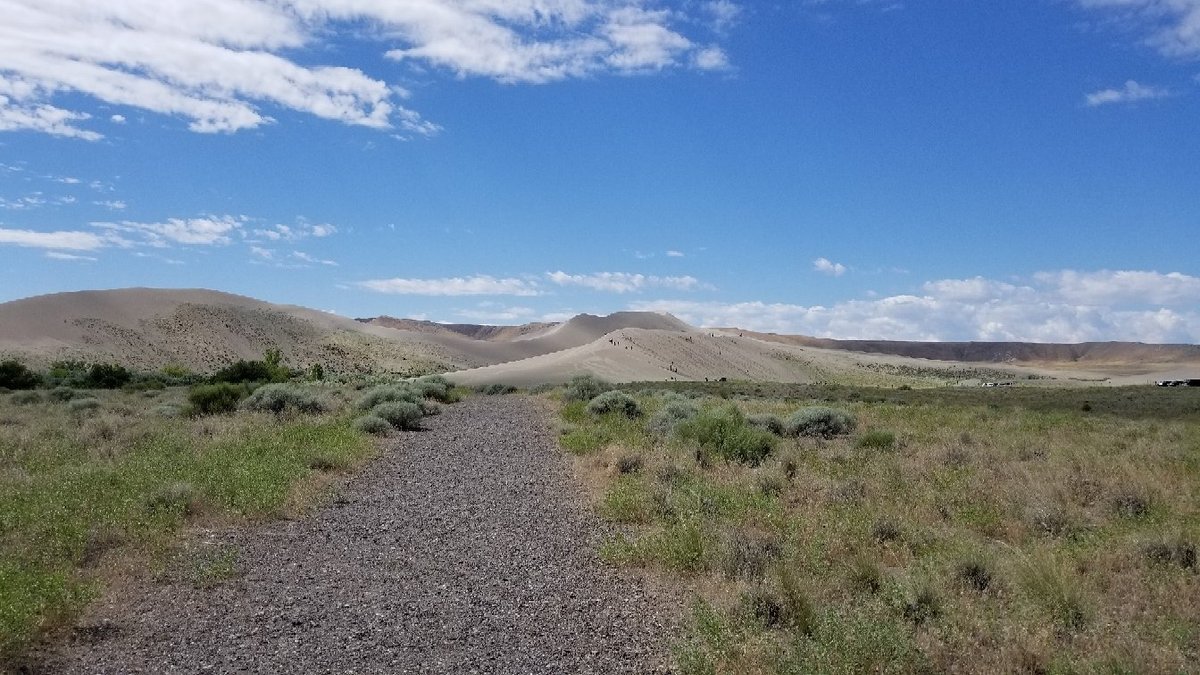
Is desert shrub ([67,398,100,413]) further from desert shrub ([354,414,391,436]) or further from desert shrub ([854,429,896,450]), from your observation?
desert shrub ([854,429,896,450])

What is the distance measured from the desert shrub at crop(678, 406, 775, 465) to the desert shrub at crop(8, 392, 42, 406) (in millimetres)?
24856

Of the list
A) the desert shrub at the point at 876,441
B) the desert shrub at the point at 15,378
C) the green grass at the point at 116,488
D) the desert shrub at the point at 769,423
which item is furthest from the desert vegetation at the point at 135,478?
the desert shrub at the point at 15,378

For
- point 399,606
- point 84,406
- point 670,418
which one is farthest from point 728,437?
point 84,406

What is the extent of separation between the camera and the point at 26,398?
99.3 feet

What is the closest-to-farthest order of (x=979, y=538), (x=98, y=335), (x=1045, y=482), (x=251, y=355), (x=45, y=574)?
(x=45, y=574) < (x=979, y=538) < (x=1045, y=482) < (x=98, y=335) < (x=251, y=355)

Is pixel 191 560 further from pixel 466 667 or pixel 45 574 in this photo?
pixel 466 667

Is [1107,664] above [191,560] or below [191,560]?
above

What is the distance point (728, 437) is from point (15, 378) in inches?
1670

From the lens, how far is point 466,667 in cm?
527

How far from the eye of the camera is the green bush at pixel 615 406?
81.7 feet

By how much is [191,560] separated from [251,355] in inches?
4222

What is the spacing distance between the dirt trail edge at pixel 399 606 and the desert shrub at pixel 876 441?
25.4 ft

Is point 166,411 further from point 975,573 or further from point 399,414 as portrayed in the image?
point 975,573

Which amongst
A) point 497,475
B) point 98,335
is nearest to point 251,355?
point 98,335
